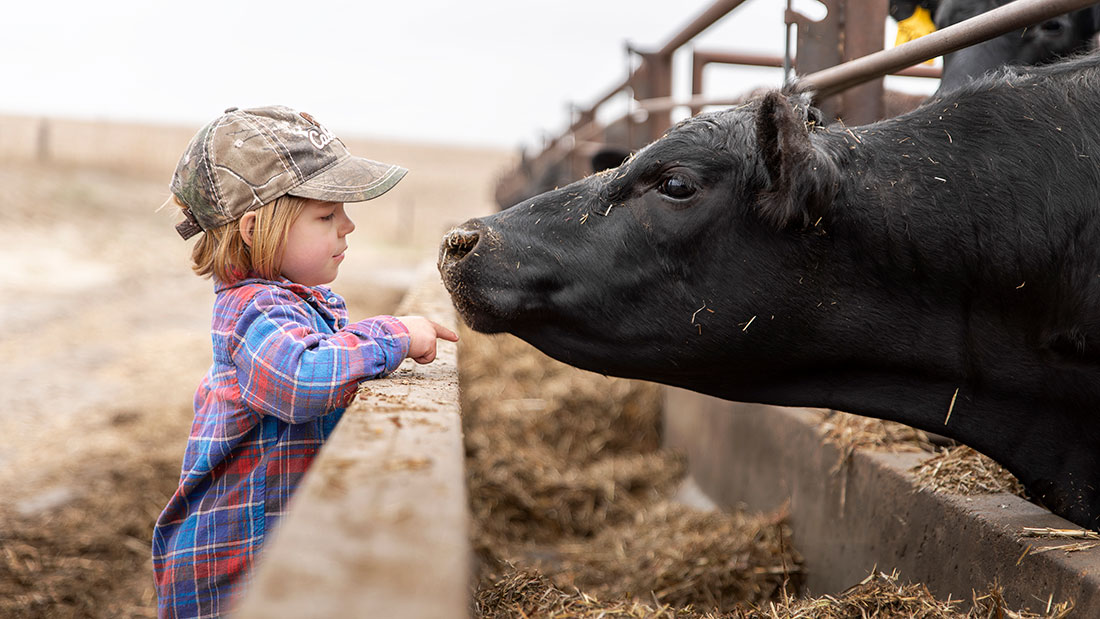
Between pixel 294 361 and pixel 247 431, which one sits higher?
pixel 294 361

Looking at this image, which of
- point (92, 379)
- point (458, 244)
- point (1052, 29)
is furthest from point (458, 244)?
point (92, 379)

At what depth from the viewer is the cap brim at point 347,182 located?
6.86ft

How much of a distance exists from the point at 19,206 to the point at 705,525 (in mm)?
16093

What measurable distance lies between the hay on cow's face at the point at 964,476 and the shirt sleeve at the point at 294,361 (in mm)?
1502

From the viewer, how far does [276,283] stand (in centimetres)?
211

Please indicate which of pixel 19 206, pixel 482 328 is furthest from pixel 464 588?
pixel 19 206

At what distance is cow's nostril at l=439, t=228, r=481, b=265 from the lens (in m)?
2.20

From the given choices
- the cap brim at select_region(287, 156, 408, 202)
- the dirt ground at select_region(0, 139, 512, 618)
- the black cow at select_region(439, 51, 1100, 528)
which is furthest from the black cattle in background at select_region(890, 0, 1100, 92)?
the dirt ground at select_region(0, 139, 512, 618)

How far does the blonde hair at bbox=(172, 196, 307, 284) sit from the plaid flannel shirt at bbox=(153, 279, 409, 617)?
4 cm

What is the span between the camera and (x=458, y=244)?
220cm

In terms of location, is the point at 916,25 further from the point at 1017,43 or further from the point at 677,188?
the point at 677,188

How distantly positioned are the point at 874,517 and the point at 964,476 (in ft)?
1.12

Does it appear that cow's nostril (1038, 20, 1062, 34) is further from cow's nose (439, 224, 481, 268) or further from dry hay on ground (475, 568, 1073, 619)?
cow's nose (439, 224, 481, 268)

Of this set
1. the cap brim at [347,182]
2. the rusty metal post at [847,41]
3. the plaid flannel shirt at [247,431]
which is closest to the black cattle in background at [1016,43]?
the rusty metal post at [847,41]
